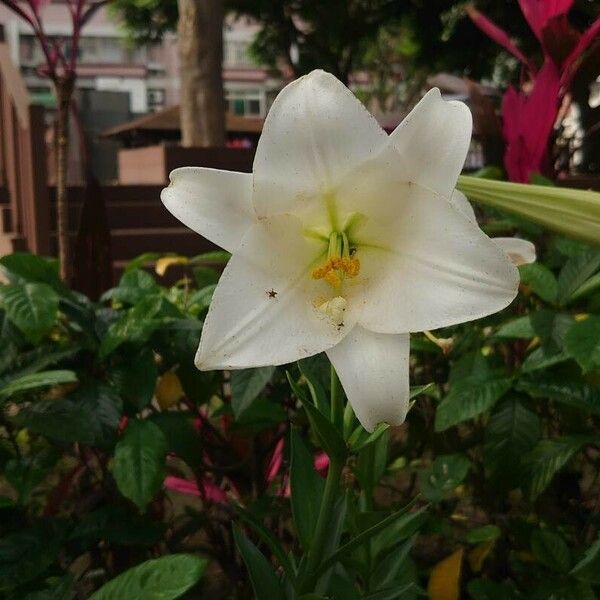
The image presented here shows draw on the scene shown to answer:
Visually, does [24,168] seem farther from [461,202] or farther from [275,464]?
[461,202]

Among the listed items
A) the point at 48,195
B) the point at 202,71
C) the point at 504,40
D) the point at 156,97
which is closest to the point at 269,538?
the point at 504,40

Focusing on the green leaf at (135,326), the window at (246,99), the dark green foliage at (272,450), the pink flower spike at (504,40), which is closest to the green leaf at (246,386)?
the dark green foliage at (272,450)

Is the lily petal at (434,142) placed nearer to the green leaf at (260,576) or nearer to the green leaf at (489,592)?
the green leaf at (260,576)

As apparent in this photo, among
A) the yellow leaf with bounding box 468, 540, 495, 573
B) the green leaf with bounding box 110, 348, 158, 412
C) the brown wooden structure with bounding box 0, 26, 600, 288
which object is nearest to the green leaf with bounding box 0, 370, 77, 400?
the green leaf with bounding box 110, 348, 158, 412

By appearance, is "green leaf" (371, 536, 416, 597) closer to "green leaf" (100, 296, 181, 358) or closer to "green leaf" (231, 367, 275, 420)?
"green leaf" (231, 367, 275, 420)

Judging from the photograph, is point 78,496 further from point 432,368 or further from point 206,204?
point 206,204

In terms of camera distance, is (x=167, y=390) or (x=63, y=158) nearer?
(x=167, y=390)
